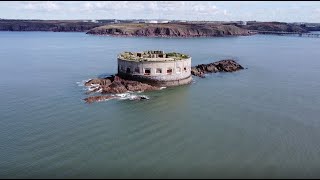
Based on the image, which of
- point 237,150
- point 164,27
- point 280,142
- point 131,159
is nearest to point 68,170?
point 131,159

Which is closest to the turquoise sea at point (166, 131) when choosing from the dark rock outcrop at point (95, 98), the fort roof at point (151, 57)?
the dark rock outcrop at point (95, 98)

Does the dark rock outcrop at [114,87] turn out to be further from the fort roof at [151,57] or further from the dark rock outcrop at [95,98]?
the fort roof at [151,57]


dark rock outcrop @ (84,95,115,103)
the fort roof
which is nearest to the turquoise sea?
dark rock outcrop @ (84,95,115,103)

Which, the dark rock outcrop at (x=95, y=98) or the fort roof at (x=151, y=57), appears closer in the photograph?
the dark rock outcrop at (x=95, y=98)

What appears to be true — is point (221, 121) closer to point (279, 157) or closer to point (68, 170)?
point (279, 157)

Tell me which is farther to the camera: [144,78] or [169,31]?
[169,31]

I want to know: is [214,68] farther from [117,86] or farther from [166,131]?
[166,131]

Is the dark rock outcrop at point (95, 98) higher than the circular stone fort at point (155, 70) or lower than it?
lower

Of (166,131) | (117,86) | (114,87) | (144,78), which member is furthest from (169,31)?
(166,131)

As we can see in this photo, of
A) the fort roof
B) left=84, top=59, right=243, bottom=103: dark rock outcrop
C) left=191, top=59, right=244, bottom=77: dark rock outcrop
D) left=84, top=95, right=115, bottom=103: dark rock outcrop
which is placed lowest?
left=84, top=95, right=115, bottom=103: dark rock outcrop

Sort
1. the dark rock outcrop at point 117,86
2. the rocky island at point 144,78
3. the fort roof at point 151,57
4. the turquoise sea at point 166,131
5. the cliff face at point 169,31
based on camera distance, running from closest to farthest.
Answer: the turquoise sea at point 166,131
the dark rock outcrop at point 117,86
the rocky island at point 144,78
the fort roof at point 151,57
the cliff face at point 169,31

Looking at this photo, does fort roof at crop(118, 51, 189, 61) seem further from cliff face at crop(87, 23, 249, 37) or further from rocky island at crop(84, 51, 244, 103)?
cliff face at crop(87, 23, 249, 37)
